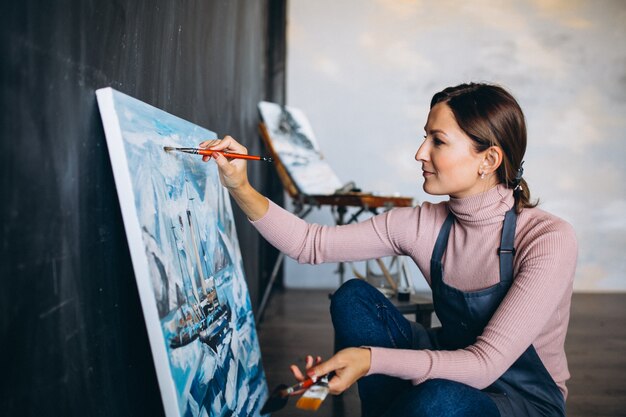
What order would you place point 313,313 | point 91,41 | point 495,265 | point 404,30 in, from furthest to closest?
point 404,30
point 313,313
point 495,265
point 91,41

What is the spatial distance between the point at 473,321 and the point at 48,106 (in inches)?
42.5

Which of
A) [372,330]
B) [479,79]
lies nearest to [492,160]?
[372,330]

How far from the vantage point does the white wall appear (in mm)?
4465

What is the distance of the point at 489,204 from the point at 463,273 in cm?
19

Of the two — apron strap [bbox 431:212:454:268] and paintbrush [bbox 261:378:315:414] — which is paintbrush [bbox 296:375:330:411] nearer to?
paintbrush [bbox 261:378:315:414]

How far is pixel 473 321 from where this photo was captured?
4.52 ft

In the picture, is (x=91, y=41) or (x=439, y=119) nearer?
(x=91, y=41)

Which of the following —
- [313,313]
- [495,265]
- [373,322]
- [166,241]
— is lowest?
[313,313]

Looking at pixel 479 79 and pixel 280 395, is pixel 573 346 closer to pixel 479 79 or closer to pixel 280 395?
pixel 479 79

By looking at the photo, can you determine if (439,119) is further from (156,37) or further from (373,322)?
(156,37)

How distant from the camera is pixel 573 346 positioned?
118 inches

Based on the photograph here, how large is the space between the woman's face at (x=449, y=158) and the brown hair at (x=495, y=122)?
2cm

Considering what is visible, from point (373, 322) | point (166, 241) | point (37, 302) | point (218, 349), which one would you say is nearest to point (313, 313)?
→ point (373, 322)

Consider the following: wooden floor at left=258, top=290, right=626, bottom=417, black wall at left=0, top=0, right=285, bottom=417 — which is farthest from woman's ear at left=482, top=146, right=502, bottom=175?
wooden floor at left=258, top=290, right=626, bottom=417
